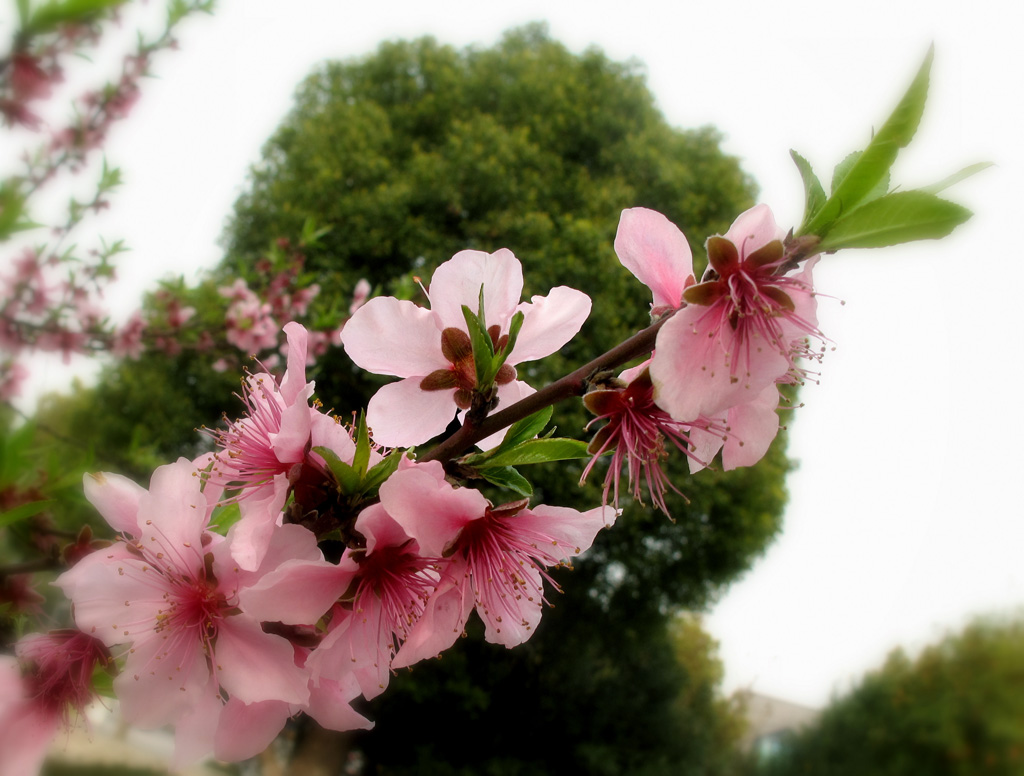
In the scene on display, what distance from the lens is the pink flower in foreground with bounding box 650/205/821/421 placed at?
1.49 ft

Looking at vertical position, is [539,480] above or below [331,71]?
below

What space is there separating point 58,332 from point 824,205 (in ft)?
9.87

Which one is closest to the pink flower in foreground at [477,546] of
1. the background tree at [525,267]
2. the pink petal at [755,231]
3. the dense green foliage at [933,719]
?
the pink petal at [755,231]

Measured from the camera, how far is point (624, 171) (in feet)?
16.9

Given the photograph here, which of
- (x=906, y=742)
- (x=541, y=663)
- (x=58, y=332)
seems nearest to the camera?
(x=58, y=332)

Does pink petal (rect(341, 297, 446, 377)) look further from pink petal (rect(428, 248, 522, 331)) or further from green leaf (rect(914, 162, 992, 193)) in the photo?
green leaf (rect(914, 162, 992, 193))

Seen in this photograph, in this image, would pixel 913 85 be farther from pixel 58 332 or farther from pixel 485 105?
pixel 485 105

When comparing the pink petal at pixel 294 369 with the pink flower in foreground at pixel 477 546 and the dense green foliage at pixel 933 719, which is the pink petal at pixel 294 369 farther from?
the dense green foliage at pixel 933 719

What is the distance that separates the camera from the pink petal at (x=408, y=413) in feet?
1.83

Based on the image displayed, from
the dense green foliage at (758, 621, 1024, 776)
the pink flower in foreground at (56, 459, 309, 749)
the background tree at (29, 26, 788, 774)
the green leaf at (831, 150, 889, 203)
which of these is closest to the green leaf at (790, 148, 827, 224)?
the green leaf at (831, 150, 889, 203)

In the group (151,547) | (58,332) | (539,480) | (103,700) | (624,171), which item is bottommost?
(103,700)

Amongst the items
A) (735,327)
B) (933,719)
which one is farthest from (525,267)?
(933,719)

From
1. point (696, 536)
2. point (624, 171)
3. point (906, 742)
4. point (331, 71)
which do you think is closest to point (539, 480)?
point (696, 536)

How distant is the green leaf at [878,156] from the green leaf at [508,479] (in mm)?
296
